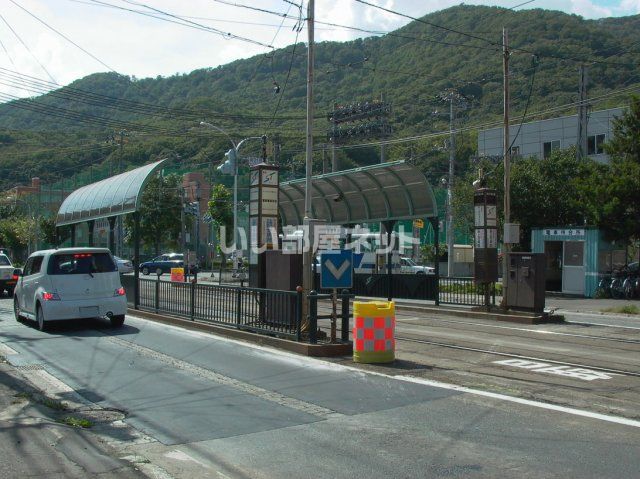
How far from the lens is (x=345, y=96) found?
74938 mm

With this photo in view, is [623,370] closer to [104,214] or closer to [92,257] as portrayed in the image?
[92,257]

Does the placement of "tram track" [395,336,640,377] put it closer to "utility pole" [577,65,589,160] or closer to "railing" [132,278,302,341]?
"railing" [132,278,302,341]

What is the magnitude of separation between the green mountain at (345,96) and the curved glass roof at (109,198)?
732 inches

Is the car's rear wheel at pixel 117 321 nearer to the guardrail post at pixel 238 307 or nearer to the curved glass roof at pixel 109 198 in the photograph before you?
the guardrail post at pixel 238 307

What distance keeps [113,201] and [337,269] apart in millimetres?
11447

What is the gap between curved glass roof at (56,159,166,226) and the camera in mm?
19656

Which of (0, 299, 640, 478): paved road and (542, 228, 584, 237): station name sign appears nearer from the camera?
(0, 299, 640, 478): paved road

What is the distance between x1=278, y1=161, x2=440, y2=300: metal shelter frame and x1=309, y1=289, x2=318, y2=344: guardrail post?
35.7 feet

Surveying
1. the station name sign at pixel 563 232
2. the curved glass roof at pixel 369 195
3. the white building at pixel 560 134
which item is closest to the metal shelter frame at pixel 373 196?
the curved glass roof at pixel 369 195

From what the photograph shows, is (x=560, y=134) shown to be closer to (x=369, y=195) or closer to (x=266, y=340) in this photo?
(x=369, y=195)

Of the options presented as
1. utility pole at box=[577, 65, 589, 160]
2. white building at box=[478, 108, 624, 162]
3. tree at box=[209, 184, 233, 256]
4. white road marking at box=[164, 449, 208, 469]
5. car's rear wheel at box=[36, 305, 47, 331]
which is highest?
white building at box=[478, 108, 624, 162]

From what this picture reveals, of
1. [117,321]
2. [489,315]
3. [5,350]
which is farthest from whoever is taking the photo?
[489,315]

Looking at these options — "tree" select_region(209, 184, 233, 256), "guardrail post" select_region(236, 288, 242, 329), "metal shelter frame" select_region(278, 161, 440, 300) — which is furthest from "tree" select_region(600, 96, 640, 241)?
"tree" select_region(209, 184, 233, 256)

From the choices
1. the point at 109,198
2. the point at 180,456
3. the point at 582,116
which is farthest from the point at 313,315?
the point at 582,116
